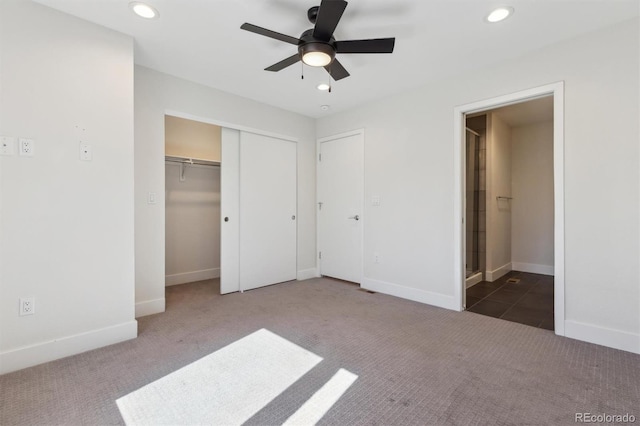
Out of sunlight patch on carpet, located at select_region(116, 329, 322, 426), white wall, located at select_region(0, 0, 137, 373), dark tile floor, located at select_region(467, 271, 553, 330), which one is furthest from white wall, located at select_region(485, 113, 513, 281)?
white wall, located at select_region(0, 0, 137, 373)

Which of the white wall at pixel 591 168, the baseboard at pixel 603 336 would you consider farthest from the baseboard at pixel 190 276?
the baseboard at pixel 603 336

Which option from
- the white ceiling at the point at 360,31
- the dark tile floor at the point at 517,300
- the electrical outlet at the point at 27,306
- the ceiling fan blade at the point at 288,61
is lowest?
the dark tile floor at the point at 517,300

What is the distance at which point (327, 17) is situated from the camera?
5.86 feet

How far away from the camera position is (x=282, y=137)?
13.9 feet

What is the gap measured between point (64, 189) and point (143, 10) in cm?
145

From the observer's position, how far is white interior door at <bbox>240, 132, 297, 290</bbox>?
3875 millimetres

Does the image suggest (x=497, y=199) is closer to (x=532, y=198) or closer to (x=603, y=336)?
(x=532, y=198)

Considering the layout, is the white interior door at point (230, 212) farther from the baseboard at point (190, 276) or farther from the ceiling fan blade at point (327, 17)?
the ceiling fan blade at point (327, 17)

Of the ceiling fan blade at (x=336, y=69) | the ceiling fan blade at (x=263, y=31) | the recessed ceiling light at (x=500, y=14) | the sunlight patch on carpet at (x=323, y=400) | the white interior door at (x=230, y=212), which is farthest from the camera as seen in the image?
the white interior door at (x=230, y=212)

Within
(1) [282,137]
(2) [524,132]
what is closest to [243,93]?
(1) [282,137]

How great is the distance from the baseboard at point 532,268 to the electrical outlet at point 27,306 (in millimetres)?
6342

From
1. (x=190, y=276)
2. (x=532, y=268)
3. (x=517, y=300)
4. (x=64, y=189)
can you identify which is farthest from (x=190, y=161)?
(x=532, y=268)

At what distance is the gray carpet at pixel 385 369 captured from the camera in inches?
61.1

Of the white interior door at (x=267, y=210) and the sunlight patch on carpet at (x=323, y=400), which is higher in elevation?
the white interior door at (x=267, y=210)
